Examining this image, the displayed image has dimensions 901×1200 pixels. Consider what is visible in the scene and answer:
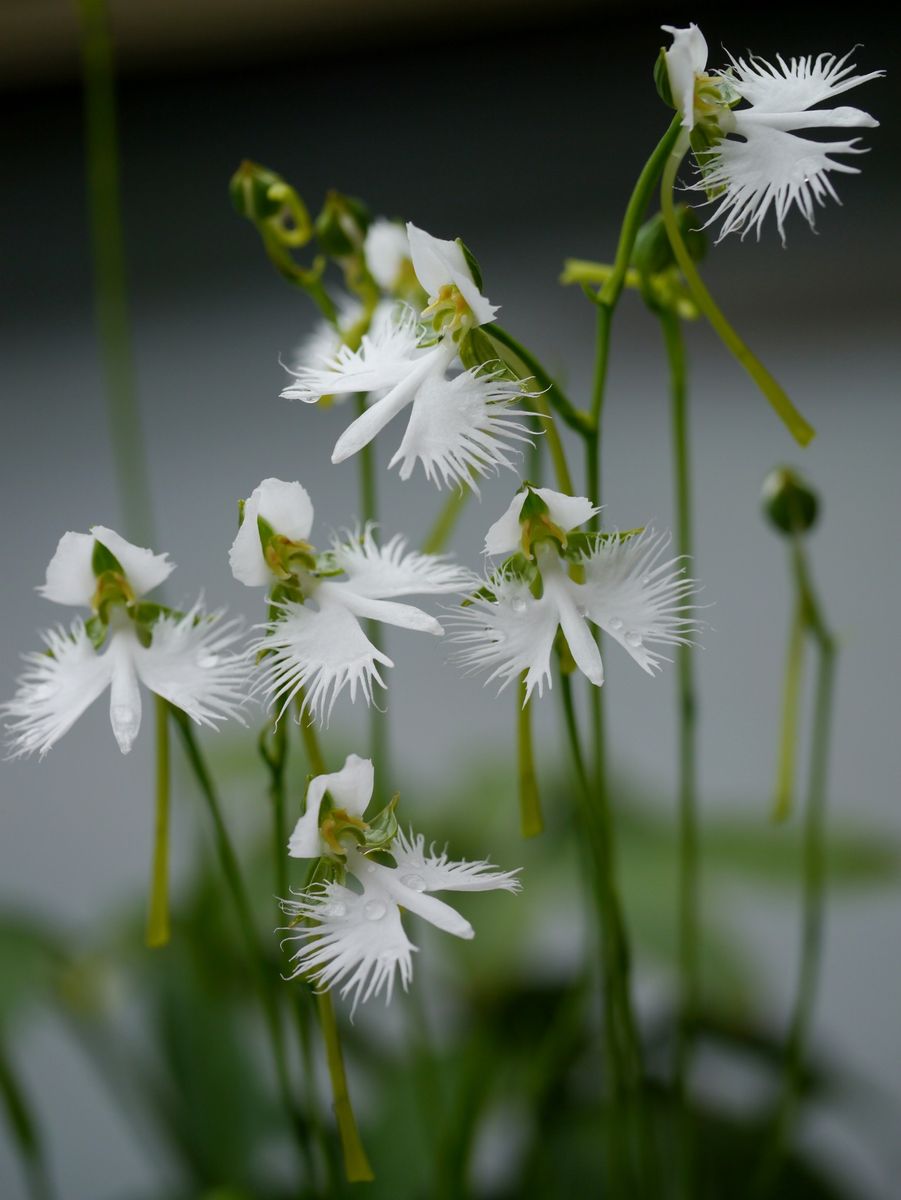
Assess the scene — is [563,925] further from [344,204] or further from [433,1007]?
[344,204]

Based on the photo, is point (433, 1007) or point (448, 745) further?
point (448, 745)

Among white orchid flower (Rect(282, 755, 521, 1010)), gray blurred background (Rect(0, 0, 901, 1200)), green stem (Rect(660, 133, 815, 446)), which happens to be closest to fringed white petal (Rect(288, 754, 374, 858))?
white orchid flower (Rect(282, 755, 521, 1010))

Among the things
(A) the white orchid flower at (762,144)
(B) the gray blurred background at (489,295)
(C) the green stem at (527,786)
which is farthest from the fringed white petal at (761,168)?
(B) the gray blurred background at (489,295)

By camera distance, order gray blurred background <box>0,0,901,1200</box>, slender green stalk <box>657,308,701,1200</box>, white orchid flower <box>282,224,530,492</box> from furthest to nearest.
Answer: gray blurred background <box>0,0,901,1200</box>, slender green stalk <box>657,308,701,1200</box>, white orchid flower <box>282,224,530,492</box>

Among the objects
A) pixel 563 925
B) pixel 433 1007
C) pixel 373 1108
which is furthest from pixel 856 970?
pixel 373 1108

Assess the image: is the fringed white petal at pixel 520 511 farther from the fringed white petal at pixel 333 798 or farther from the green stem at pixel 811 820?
the green stem at pixel 811 820

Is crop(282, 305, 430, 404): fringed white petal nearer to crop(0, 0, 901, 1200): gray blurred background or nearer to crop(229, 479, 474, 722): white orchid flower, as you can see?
crop(229, 479, 474, 722): white orchid flower
